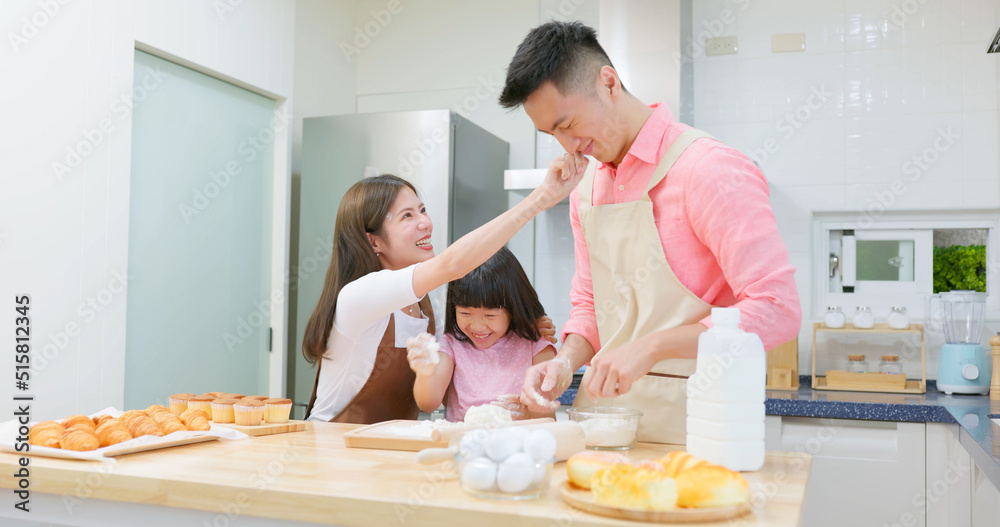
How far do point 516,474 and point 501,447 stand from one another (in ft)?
0.13

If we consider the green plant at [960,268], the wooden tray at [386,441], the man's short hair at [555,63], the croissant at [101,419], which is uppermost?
the man's short hair at [555,63]

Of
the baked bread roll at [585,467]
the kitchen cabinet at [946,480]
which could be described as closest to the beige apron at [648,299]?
the baked bread roll at [585,467]

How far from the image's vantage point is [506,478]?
98 centimetres

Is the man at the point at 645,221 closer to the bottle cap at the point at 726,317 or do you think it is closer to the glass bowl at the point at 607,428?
the glass bowl at the point at 607,428

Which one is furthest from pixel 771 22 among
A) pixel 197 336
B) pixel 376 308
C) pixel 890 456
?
pixel 197 336

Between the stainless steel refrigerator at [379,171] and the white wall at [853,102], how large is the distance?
3.40ft

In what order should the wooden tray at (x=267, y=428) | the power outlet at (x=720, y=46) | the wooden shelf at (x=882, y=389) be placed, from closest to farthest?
the wooden tray at (x=267, y=428)
the wooden shelf at (x=882, y=389)
the power outlet at (x=720, y=46)

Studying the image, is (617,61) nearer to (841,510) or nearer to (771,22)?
(771,22)

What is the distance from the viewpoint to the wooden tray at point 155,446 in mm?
1255

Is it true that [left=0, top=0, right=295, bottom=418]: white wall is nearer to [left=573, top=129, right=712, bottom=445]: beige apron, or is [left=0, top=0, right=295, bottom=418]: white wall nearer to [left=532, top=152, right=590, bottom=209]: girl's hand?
[left=532, top=152, right=590, bottom=209]: girl's hand

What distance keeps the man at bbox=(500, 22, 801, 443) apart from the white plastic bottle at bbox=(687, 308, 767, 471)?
16cm

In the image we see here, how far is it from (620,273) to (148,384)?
1.89 m

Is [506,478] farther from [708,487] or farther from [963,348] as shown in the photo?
[963,348]

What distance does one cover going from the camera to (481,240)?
1.58 meters
